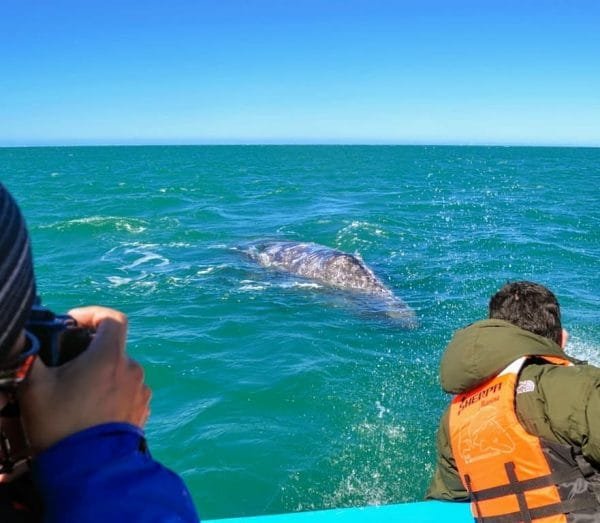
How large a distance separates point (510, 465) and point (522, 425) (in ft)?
0.81

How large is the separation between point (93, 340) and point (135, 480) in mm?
316

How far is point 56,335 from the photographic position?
116 cm

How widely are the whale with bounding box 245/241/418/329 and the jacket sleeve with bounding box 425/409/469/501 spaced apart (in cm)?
670

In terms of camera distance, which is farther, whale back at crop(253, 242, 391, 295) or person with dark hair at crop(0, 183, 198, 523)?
whale back at crop(253, 242, 391, 295)

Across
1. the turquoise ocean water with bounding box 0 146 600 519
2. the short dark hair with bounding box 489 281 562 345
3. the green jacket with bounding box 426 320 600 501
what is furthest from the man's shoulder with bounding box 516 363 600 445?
the turquoise ocean water with bounding box 0 146 600 519

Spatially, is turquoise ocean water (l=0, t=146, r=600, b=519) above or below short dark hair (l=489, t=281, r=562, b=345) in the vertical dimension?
below

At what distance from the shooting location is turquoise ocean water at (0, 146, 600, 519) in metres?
6.52

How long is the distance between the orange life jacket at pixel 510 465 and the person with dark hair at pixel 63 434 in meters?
2.40

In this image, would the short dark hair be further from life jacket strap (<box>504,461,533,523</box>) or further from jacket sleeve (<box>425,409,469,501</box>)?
life jacket strap (<box>504,461,533,523</box>)

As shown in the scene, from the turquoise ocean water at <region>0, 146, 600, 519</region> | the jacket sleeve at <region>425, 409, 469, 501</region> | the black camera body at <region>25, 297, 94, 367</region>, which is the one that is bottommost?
the turquoise ocean water at <region>0, 146, 600, 519</region>

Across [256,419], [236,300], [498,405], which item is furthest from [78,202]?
[498,405]

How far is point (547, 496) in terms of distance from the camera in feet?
9.91

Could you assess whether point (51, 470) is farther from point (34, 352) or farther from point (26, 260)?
point (26, 260)

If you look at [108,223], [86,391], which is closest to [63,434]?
[86,391]
